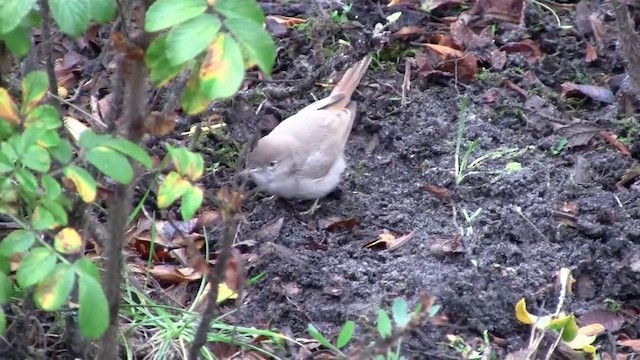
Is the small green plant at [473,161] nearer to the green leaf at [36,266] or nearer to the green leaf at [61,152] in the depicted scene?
the green leaf at [61,152]

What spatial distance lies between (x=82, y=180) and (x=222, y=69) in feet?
1.73

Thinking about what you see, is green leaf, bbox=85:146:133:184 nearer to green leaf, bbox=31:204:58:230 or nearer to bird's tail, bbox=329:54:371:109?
green leaf, bbox=31:204:58:230

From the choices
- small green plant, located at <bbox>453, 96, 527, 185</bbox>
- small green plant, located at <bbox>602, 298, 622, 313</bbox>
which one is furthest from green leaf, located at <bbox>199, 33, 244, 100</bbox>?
small green plant, located at <bbox>453, 96, 527, 185</bbox>

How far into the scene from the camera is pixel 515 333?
347 cm

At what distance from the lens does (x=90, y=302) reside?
6.82 feet

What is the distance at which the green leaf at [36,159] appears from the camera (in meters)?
2.15

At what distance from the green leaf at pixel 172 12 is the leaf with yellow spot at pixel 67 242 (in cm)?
59

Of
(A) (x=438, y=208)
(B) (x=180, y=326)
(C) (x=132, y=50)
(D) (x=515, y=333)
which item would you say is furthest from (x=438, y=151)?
(C) (x=132, y=50)

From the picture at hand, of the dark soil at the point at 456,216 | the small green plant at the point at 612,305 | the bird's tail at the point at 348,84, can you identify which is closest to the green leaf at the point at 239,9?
the dark soil at the point at 456,216

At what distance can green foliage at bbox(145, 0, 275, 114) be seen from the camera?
5.98 ft

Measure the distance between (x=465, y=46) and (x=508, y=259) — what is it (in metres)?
1.79

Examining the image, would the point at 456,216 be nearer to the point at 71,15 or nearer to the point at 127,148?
the point at 127,148

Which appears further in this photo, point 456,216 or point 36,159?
point 456,216

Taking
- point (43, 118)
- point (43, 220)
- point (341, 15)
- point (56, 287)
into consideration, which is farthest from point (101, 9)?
point (341, 15)
